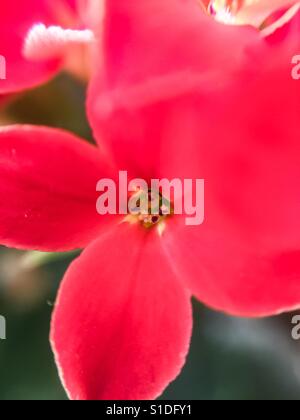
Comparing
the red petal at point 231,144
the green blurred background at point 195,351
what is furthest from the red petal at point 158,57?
the green blurred background at point 195,351

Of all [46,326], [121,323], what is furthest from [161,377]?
[46,326]

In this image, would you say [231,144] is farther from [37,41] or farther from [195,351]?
[195,351]

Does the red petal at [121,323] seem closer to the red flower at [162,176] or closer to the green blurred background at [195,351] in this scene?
the red flower at [162,176]

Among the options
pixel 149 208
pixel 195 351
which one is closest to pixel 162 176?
pixel 149 208

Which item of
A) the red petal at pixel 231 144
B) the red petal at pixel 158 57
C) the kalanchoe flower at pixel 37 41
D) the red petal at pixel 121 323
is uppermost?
the kalanchoe flower at pixel 37 41

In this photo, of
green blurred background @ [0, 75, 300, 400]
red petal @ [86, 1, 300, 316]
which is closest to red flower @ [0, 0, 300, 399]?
red petal @ [86, 1, 300, 316]

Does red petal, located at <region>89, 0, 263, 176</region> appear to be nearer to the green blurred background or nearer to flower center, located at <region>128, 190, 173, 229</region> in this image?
flower center, located at <region>128, 190, 173, 229</region>
